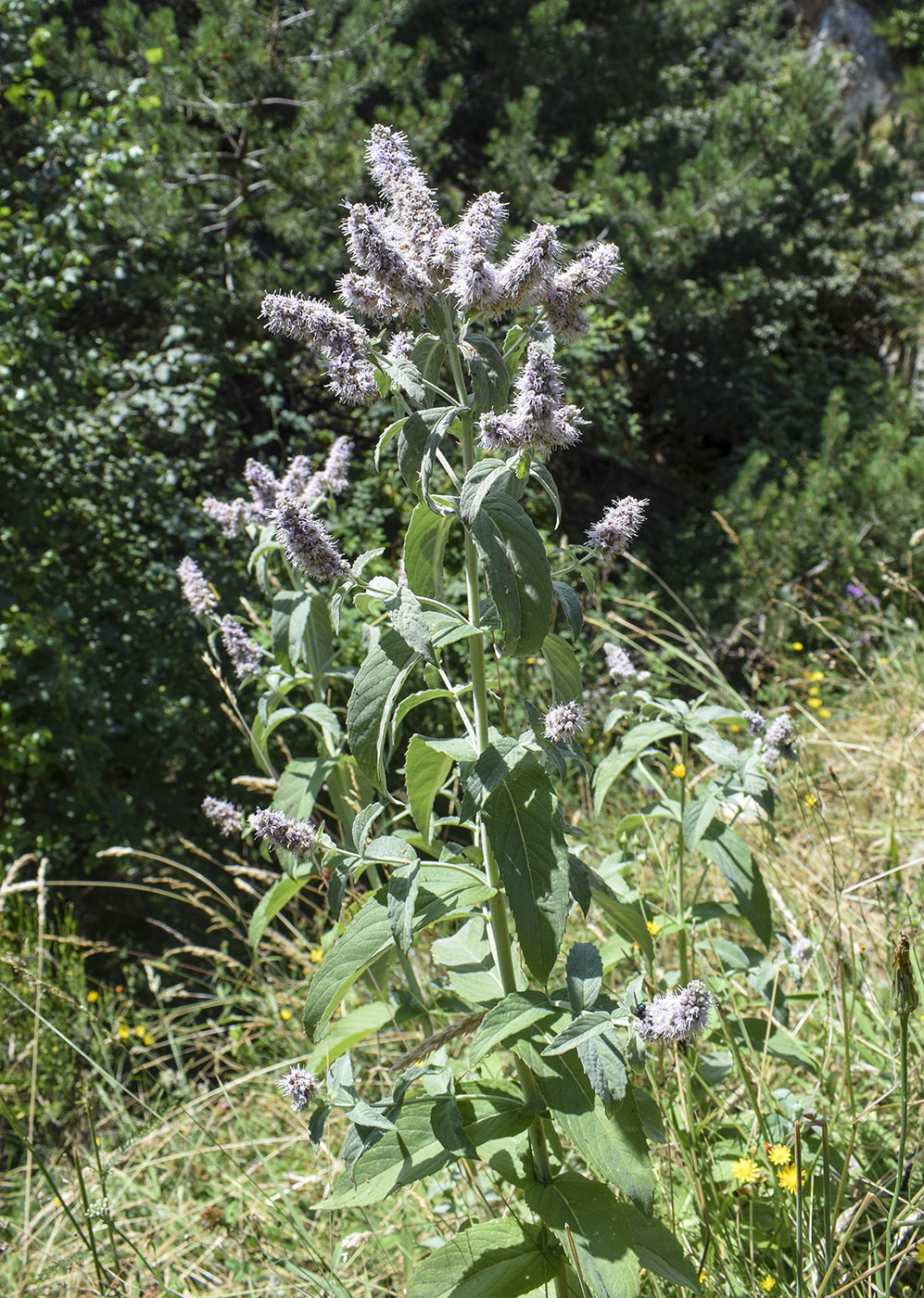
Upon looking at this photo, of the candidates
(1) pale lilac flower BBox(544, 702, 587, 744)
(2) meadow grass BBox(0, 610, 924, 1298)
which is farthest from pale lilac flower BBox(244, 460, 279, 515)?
(2) meadow grass BBox(0, 610, 924, 1298)

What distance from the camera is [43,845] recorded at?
3.65 meters

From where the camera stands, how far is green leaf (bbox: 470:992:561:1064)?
126cm

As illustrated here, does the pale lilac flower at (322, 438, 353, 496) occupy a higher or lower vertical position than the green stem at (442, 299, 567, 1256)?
higher

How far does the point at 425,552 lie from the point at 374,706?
0.27 metres

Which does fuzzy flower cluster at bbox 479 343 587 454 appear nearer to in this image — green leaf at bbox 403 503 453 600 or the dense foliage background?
green leaf at bbox 403 503 453 600

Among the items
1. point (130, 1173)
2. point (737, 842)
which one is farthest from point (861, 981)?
point (130, 1173)

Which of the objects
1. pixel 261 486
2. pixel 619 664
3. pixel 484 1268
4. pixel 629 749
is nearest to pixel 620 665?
pixel 619 664

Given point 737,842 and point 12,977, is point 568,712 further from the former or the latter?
point 12,977

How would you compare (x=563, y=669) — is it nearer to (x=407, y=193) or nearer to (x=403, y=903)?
(x=403, y=903)

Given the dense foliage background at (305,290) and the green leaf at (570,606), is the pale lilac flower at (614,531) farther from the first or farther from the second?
the dense foliage background at (305,290)

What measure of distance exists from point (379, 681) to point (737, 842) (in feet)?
2.89

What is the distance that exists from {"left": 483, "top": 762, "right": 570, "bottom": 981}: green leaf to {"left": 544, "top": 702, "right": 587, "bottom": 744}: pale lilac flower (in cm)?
6

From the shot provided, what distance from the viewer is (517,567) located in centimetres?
127

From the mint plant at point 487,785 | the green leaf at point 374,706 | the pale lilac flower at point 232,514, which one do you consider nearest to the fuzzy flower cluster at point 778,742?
the mint plant at point 487,785
